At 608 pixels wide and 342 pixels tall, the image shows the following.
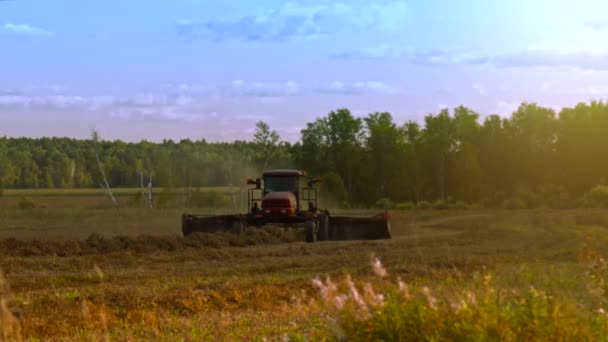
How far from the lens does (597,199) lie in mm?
53125

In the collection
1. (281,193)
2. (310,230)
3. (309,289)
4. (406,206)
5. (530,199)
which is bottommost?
(406,206)

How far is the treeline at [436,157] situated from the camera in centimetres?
6625

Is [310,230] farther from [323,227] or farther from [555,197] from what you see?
[555,197]

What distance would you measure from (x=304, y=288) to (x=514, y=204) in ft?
144

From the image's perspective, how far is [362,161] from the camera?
70.8m

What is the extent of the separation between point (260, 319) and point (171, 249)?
42.5 ft

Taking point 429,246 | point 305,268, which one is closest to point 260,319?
point 305,268

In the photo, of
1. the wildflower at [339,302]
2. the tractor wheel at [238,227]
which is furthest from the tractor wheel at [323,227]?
the wildflower at [339,302]

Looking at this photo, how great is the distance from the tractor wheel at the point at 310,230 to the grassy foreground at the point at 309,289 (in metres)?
0.96

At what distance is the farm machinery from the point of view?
89.0ft

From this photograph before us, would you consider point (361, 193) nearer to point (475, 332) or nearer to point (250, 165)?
point (250, 165)

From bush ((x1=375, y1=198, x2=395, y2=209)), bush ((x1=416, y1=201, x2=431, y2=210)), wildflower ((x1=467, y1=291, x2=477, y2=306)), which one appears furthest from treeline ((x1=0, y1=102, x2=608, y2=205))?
wildflower ((x1=467, y1=291, x2=477, y2=306))

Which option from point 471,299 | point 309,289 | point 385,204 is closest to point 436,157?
point 385,204

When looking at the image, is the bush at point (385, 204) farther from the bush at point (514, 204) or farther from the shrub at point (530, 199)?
the shrub at point (530, 199)
